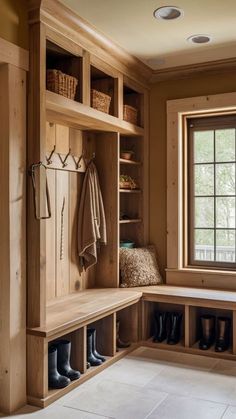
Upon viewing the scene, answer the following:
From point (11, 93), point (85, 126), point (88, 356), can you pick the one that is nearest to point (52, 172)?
point (85, 126)

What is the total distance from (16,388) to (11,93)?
1760mm

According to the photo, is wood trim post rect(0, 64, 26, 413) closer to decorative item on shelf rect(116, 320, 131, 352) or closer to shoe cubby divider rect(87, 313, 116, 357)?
shoe cubby divider rect(87, 313, 116, 357)

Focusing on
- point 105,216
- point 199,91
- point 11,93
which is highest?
point 199,91

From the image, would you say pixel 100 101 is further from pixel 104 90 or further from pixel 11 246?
pixel 11 246

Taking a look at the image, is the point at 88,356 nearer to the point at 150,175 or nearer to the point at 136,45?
the point at 150,175

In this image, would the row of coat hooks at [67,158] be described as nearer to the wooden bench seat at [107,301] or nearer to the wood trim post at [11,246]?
the wood trim post at [11,246]

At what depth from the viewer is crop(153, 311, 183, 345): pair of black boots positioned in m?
3.71

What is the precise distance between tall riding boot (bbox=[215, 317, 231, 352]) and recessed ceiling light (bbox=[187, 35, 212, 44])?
7.37 ft

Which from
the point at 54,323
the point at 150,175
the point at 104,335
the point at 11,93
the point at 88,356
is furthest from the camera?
the point at 150,175

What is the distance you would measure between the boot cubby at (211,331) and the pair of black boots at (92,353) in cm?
81

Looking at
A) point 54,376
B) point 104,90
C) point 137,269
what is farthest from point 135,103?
point 54,376

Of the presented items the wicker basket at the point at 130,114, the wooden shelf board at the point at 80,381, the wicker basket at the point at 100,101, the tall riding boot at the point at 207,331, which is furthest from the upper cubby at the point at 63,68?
the tall riding boot at the point at 207,331

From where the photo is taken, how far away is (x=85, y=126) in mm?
3568

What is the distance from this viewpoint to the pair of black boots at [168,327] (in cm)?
371
